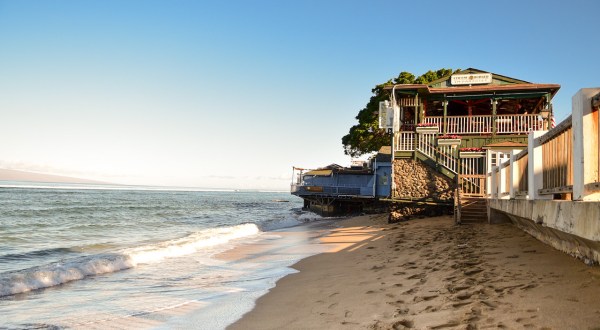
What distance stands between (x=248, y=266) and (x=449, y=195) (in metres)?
10.4

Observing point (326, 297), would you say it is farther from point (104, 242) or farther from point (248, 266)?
point (104, 242)

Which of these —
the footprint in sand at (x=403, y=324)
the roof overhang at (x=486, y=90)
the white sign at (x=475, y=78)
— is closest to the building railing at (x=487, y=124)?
the roof overhang at (x=486, y=90)

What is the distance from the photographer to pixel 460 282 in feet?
17.3

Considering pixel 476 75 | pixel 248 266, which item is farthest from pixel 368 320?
pixel 476 75

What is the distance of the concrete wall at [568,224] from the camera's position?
10.4 ft

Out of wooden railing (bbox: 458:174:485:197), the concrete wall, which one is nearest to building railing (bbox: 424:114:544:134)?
wooden railing (bbox: 458:174:485:197)

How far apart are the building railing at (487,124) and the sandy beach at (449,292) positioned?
1204 centimetres

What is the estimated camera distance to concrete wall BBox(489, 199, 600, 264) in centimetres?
318

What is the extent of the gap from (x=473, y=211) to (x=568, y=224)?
11.0 meters

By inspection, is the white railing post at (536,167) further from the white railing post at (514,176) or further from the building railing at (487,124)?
the building railing at (487,124)

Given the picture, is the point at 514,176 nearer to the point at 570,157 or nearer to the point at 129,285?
the point at 570,157

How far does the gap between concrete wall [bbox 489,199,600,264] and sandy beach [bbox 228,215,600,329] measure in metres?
0.14

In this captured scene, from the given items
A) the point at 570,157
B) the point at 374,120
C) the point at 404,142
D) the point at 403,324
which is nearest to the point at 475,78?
the point at 404,142

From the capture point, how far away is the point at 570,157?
3936mm
